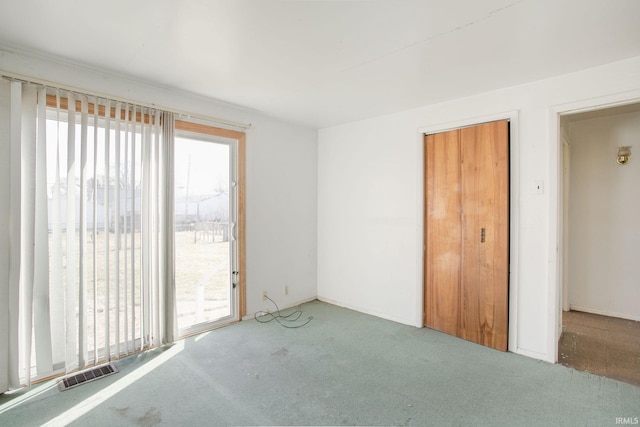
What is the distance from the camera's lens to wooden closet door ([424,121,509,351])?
287 centimetres

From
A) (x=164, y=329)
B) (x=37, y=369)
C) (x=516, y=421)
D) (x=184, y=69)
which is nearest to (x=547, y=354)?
(x=516, y=421)

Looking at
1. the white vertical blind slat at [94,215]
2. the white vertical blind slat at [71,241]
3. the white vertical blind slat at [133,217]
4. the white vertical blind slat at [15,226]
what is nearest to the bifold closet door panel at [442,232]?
the white vertical blind slat at [133,217]

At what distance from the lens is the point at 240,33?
1.97 meters

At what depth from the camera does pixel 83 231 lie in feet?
7.98

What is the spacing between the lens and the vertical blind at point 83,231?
86.0 inches

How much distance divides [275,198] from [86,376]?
8.10 ft

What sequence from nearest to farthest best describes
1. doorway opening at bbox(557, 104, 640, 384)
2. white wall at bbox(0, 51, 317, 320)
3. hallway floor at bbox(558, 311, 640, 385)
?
hallway floor at bbox(558, 311, 640, 385) < white wall at bbox(0, 51, 317, 320) < doorway opening at bbox(557, 104, 640, 384)

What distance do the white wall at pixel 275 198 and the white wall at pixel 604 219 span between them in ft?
11.2

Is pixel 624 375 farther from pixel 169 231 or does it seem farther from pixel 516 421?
pixel 169 231

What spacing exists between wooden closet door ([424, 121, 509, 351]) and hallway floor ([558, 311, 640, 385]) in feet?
2.00

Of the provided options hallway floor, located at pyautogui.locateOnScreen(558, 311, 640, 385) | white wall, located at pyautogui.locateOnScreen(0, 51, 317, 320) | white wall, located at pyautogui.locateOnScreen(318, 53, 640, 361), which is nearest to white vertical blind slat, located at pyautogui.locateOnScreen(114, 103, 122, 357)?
white wall, located at pyautogui.locateOnScreen(0, 51, 317, 320)

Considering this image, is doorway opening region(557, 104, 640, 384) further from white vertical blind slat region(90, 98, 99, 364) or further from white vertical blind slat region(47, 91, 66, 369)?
white vertical blind slat region(47, 91, 66, 369)

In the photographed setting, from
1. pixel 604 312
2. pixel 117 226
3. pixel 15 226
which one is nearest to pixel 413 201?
pixel 604 312

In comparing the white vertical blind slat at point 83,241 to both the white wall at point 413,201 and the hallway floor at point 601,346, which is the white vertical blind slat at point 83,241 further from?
the hallway floor at point 601,346
